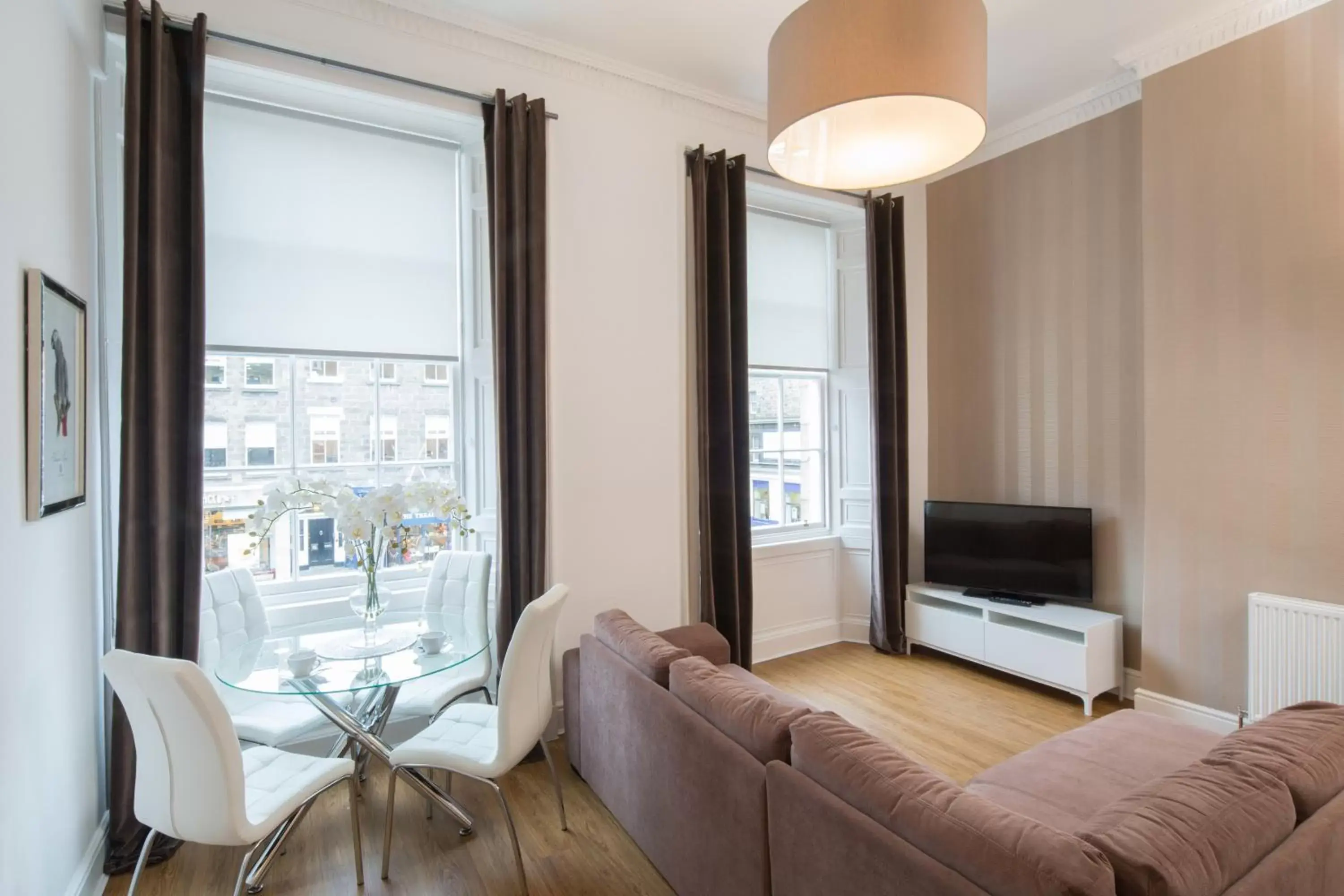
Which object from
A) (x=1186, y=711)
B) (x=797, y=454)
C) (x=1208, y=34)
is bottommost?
(x=1186, y=711)

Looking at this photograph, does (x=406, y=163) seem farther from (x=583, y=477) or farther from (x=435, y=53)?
(x=583, y=477)

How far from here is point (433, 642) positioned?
7.98ft

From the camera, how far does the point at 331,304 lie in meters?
3.17

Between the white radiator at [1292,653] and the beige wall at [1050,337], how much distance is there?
0.75 metres

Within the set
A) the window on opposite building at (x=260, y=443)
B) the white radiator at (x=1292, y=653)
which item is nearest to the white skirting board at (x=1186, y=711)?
the white radiator at (x=1292, y=653)

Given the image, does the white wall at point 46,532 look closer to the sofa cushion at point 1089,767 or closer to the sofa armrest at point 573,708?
the sofa armrest at point 573,708

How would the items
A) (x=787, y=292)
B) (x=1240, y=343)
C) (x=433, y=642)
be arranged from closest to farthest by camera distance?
(x=433, y=642) < (x=1240, y=343) < (x=787, y=292)

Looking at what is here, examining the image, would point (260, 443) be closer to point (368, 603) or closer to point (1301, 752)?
point (368, 603)

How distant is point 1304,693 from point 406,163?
495 cm

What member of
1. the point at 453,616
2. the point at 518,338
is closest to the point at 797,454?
the point at 518,338

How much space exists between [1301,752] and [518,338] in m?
3.02

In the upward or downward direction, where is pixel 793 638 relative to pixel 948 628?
downward

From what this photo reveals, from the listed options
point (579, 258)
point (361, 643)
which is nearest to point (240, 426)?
point (361, 643)

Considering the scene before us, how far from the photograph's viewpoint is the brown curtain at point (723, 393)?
12.4ft
